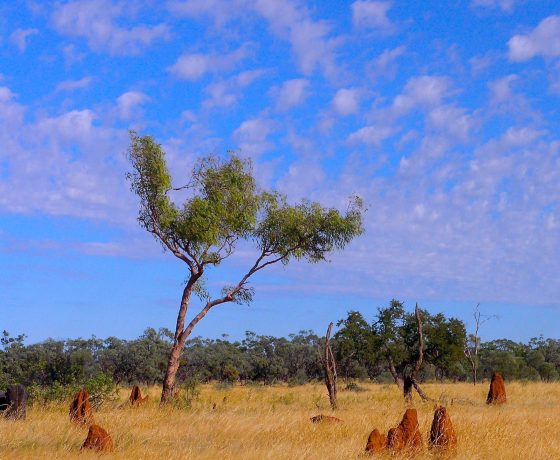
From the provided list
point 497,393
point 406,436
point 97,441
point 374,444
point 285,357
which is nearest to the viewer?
point 97,441

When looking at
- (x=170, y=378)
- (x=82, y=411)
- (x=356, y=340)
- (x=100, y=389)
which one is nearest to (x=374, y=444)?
(x=82, y=411)

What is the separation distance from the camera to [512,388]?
33.3 m

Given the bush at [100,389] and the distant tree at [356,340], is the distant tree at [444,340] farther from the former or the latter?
the bush at [100,389]

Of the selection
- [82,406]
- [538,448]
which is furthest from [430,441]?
[82,406]

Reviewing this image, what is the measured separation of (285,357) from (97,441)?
1774 inches

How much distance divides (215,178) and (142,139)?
271cm

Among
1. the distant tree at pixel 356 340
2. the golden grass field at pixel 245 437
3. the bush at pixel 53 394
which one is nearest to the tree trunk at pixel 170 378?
the bush at pixel 53 394

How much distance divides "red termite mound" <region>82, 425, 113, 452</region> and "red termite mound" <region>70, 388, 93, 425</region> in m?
2.98

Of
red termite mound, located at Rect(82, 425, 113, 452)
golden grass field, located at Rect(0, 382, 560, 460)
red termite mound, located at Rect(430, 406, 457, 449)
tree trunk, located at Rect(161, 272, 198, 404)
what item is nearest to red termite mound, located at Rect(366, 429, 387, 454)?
golden grass field, located at Rect(0, 382, 560, 460)

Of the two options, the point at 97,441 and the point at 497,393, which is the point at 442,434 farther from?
the point at 497,393

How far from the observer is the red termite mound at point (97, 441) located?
10297 millimetres

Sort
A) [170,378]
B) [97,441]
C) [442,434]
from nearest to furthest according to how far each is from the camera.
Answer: [97,441] < [442,434] < [170,378]

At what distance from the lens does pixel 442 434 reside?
11.6m

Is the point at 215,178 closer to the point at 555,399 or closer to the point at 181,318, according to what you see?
the point at 181,318
